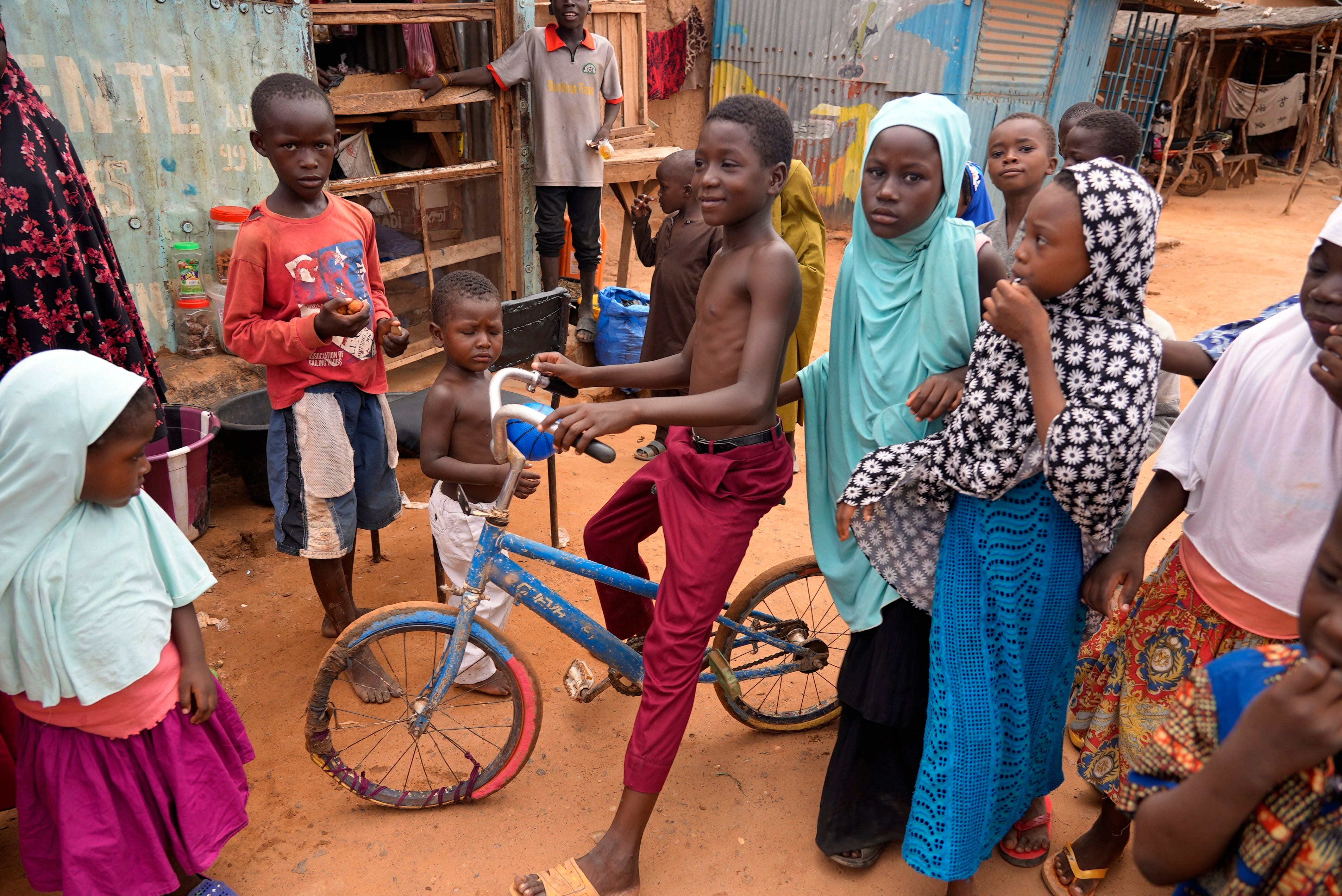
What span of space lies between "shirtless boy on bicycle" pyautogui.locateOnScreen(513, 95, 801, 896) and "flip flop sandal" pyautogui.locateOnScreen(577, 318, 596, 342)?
12.3 ft

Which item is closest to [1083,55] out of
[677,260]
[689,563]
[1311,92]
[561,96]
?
[1311,92]

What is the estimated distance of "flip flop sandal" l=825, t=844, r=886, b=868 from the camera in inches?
103

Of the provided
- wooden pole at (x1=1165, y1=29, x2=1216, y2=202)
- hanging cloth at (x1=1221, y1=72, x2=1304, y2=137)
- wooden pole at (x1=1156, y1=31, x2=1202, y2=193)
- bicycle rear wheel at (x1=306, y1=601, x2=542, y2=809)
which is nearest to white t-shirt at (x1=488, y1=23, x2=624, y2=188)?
bicycle rear wheel at (x1=306, y1=601, x2=542, y2=809)

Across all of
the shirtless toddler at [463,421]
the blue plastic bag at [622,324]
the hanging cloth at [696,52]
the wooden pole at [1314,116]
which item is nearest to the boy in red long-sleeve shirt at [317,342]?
the shirtless toddler at [463,421]

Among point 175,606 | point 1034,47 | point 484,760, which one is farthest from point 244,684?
point 1034,47

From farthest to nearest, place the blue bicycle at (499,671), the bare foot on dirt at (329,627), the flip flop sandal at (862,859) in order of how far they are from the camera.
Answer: the bare foot on dirt at (329,627)
the flip flop sandal at (862,859)
the blue bicycle at (499,671)

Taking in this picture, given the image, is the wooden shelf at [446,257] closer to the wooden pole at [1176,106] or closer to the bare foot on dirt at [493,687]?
the bare foot on dirt at [493,687]

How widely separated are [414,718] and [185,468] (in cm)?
188

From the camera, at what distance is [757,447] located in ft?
8.00

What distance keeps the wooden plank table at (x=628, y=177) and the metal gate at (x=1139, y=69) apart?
967 cm

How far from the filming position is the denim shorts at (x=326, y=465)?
3021 mm

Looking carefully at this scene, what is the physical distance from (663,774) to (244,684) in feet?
5.80

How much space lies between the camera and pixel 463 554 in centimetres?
298

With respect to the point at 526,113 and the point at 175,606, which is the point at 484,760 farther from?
the point at 526,113
